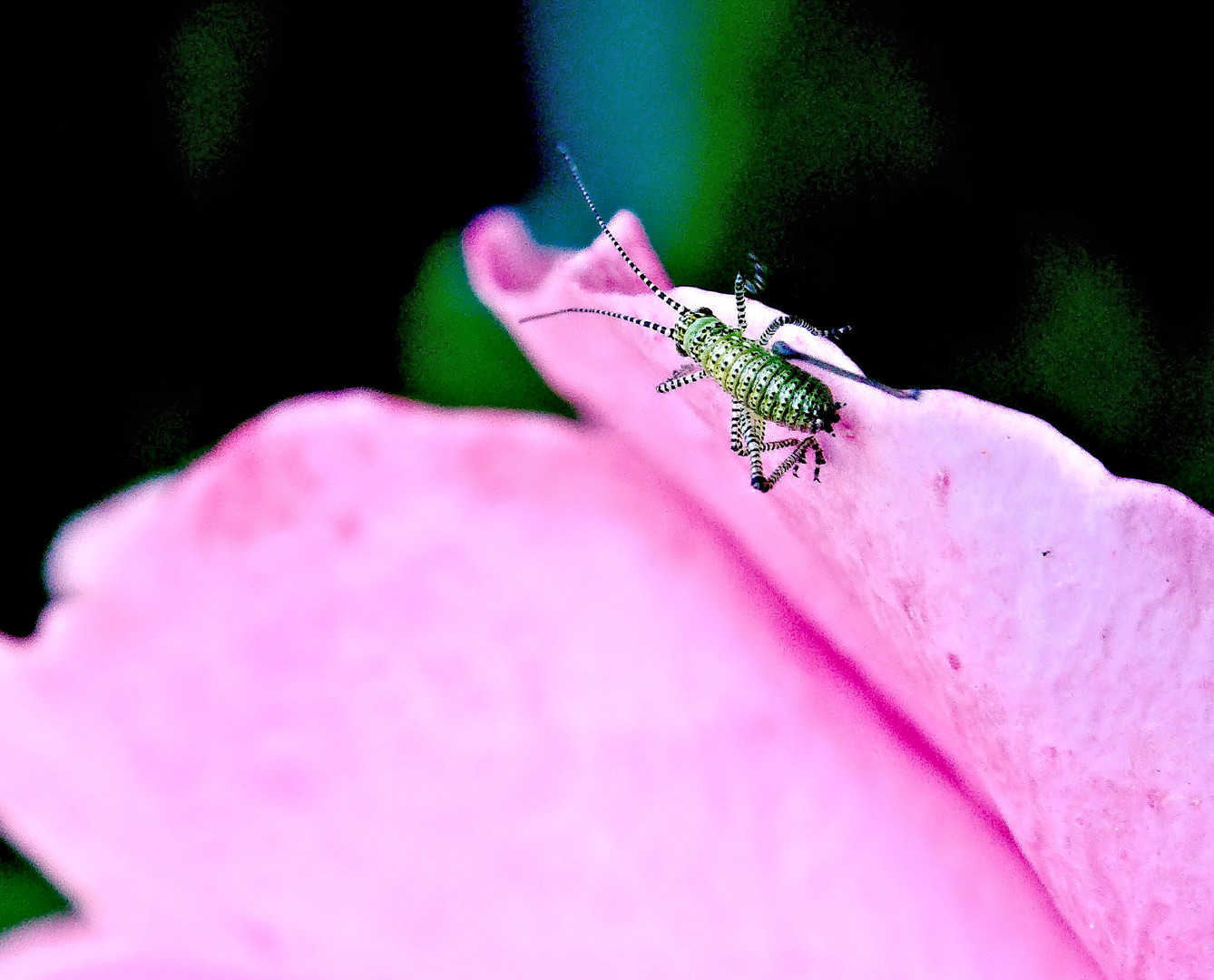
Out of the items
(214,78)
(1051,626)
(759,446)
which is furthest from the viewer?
(214,78)

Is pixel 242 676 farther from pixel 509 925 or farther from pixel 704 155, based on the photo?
pixel 704 155

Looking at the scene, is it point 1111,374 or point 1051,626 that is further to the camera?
point 1111,374

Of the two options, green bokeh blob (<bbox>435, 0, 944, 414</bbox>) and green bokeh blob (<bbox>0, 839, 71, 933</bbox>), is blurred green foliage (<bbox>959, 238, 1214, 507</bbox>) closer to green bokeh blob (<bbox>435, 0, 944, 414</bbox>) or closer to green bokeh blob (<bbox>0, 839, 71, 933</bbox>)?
green bokeh blob (<bbox>435, 0, 944, 414</bbox>)

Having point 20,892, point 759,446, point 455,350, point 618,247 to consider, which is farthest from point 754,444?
point 20,892

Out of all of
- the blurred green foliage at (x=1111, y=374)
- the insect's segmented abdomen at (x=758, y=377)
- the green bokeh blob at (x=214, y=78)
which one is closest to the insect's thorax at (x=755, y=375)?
the insect's segmented abdomen at (x=758, y=377)

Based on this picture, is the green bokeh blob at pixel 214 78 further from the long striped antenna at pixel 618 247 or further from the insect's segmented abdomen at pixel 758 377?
the insect's segmented abdomen at pixel 758 377

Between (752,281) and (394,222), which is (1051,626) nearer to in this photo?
(752,281)

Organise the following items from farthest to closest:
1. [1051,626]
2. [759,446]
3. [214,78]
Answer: [214,78] < [759,446] < [1051,626]
